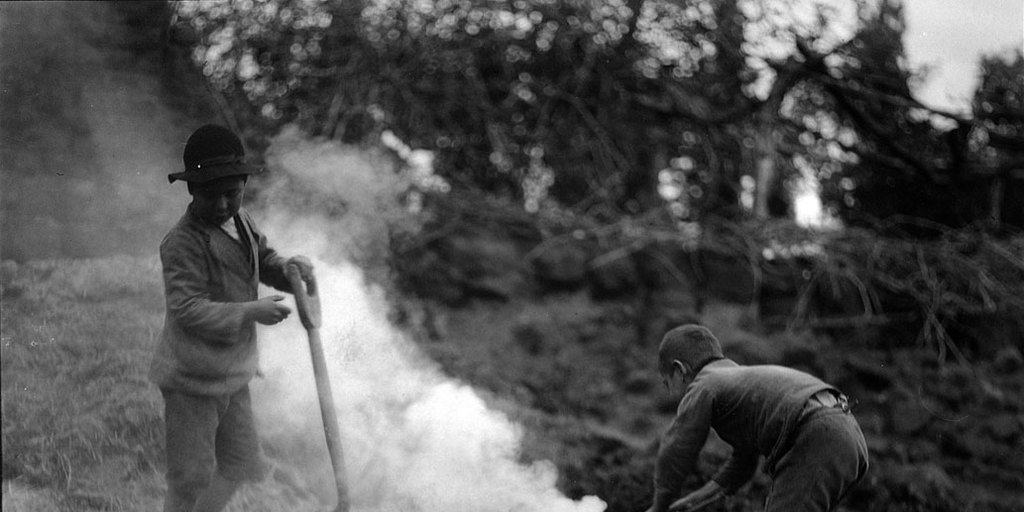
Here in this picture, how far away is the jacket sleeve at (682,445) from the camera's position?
3.82 meters

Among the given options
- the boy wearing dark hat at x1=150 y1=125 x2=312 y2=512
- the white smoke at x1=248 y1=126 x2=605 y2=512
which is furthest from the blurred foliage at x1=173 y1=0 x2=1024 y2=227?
the boy wearing dark hat at x1=150 y1=125 x2=312 y2=512

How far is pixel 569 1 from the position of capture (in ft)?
26.5

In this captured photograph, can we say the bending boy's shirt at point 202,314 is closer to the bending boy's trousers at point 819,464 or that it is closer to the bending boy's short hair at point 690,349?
the bending boy's short hair at point 690,349

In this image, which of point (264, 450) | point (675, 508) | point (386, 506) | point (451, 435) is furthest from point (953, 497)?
point (264, 450)

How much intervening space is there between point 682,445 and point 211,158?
2352 mm

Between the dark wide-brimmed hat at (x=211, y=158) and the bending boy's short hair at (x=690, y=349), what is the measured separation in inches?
78.4

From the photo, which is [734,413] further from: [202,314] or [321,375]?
[202,314]

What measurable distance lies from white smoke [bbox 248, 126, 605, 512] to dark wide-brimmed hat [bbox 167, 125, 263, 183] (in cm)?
82

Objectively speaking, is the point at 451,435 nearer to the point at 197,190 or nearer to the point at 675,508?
the point at 675,508

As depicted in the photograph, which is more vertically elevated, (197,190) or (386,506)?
(197,190)

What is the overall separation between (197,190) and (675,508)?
2542 millimetres

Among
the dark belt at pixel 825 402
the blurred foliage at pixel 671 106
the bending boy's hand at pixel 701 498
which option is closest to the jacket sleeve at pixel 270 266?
the bending boy's hand at pixel 701 498

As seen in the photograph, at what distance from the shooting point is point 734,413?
3857 mm

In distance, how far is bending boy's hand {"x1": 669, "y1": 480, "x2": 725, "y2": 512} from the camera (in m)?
4.09
